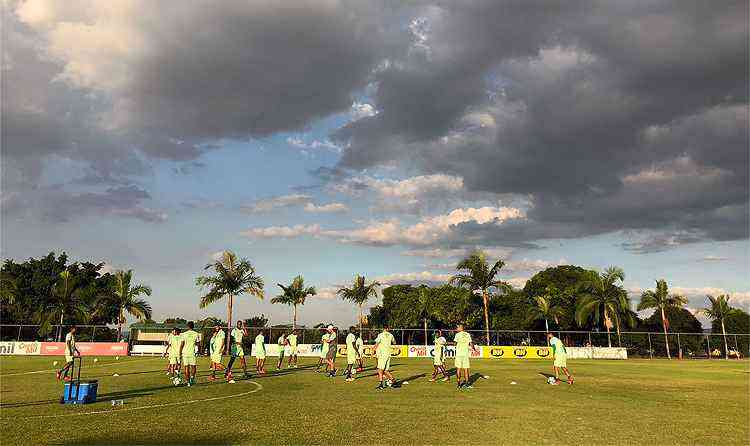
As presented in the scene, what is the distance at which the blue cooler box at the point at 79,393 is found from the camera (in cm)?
1402

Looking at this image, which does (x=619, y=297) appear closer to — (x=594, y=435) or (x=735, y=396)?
(x=735, y=396)

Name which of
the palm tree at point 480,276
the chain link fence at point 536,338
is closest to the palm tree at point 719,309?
the chain link fence at point 536,338

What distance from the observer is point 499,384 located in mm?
20984

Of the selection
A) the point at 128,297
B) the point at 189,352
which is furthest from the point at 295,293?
the point at 189,352

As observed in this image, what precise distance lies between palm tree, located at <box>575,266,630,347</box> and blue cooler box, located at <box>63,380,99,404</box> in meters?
59.8

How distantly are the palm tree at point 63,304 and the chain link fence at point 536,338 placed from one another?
1380mm

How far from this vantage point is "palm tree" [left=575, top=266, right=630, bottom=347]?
62.9m

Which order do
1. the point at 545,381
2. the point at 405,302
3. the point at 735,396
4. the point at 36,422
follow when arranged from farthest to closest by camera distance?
the point at 405,302 < the point at 545,381 < the point at 735,396 < the point at 36,422

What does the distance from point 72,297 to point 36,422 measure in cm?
6079

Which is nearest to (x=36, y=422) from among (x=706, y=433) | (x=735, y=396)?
(x=706, y=433)

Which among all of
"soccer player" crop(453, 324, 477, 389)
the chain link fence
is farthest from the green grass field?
the chain link fence

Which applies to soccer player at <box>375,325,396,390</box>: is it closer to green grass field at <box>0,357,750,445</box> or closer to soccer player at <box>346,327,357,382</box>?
green grass field at <box>0,357,750,445</box>

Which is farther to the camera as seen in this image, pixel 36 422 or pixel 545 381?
pixel 545 381

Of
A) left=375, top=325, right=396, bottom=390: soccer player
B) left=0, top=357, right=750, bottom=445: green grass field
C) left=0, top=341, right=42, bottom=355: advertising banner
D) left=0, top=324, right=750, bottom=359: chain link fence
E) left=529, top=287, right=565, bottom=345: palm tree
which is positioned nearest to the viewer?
left=0, top=357, right=750, bottom=445: green grass field
